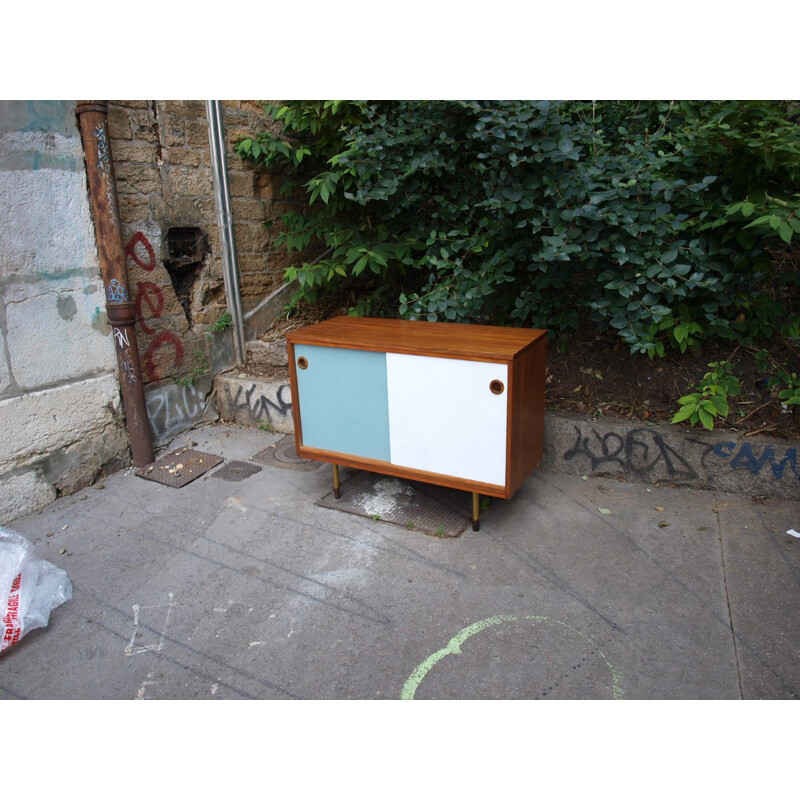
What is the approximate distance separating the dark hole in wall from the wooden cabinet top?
162 cm

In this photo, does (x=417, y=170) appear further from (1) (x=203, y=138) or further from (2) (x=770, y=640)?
(2) (x=770, y=640)

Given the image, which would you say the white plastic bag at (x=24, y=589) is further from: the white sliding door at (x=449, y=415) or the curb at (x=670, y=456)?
the curb at (x=670, y=456)

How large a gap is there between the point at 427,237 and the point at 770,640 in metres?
3.48

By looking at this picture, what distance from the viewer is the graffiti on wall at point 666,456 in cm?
369

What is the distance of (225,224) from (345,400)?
7.78 feet

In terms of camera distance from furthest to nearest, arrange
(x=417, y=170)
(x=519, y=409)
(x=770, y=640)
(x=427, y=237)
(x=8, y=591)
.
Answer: (x=427, y=237) < (x=417, y=170) < (x=519, y=409) < (x=8, y=591) < (x=770, y=640)

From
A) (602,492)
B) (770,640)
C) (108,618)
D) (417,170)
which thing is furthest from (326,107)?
(770,640)

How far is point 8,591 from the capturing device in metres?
2.88

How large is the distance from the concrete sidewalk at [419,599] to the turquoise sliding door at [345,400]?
1.60 feet

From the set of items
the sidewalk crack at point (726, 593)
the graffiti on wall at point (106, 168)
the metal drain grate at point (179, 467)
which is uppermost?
the graffiti on wall at point (106, 168)

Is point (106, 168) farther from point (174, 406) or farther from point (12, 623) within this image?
point (12, 623)

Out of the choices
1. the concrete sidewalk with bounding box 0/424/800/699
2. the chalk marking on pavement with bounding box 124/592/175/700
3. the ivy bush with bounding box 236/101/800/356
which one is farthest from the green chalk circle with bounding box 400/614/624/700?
the ivy bush with bounding box 236/101/800/356

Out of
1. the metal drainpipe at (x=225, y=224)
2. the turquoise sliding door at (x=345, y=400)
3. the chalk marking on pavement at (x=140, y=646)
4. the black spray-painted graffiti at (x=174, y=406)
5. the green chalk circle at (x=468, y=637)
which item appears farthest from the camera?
the metal drainpipe at (x=225, y=224)

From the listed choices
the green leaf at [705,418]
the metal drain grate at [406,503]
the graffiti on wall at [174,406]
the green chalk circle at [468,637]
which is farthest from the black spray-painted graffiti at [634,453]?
the graffiti on wall at [174,406]
